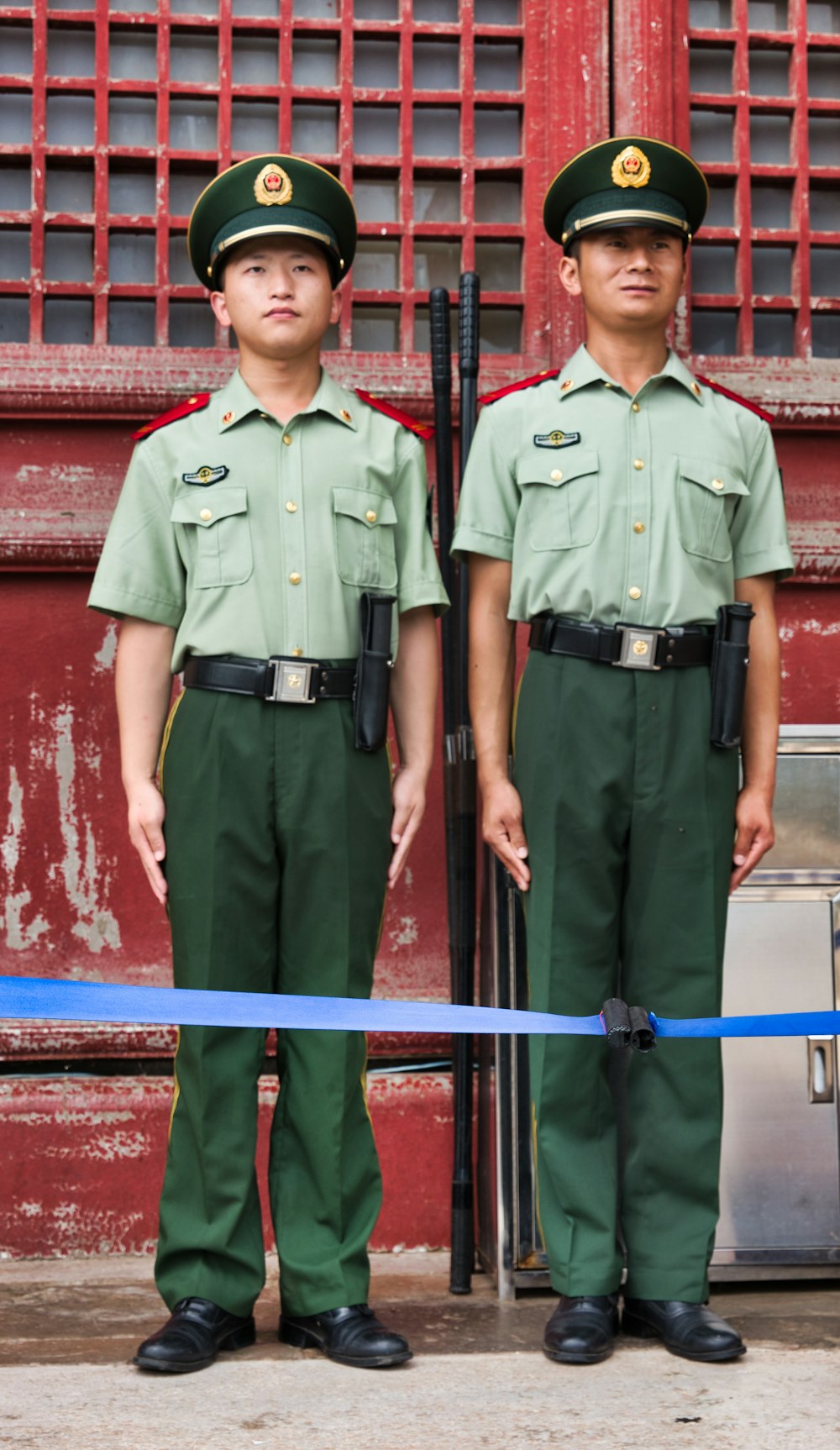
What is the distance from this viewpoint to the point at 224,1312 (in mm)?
2793

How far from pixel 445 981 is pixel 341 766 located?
1.14 meters

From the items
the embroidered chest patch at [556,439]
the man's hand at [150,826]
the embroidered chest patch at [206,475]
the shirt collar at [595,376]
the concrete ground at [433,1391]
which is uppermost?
the shirt collar at [595,376]

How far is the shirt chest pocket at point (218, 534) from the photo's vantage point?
286cm

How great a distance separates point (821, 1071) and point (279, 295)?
187cm

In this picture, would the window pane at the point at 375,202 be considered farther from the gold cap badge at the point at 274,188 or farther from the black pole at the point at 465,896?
the gold cap badge at the point at 274,188

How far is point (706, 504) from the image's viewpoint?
2.99 metres

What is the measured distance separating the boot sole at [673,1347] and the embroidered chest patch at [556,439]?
157 cm

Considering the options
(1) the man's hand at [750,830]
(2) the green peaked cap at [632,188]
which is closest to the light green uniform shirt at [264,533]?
(2) the green peaked cap at [632,188]

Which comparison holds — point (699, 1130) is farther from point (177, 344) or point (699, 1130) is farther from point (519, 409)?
point (177, 344)

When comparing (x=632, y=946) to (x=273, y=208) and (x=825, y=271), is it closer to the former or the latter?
(x=273, y=208)

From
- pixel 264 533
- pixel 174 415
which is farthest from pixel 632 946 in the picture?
pixel 174 415

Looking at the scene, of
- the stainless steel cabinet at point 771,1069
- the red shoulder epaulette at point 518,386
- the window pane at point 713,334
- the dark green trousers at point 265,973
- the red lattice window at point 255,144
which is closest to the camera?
the dark green trousers at point 265,973

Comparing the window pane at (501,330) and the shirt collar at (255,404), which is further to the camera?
the window pane at (501,330)

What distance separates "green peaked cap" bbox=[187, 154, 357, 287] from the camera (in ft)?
9.56
